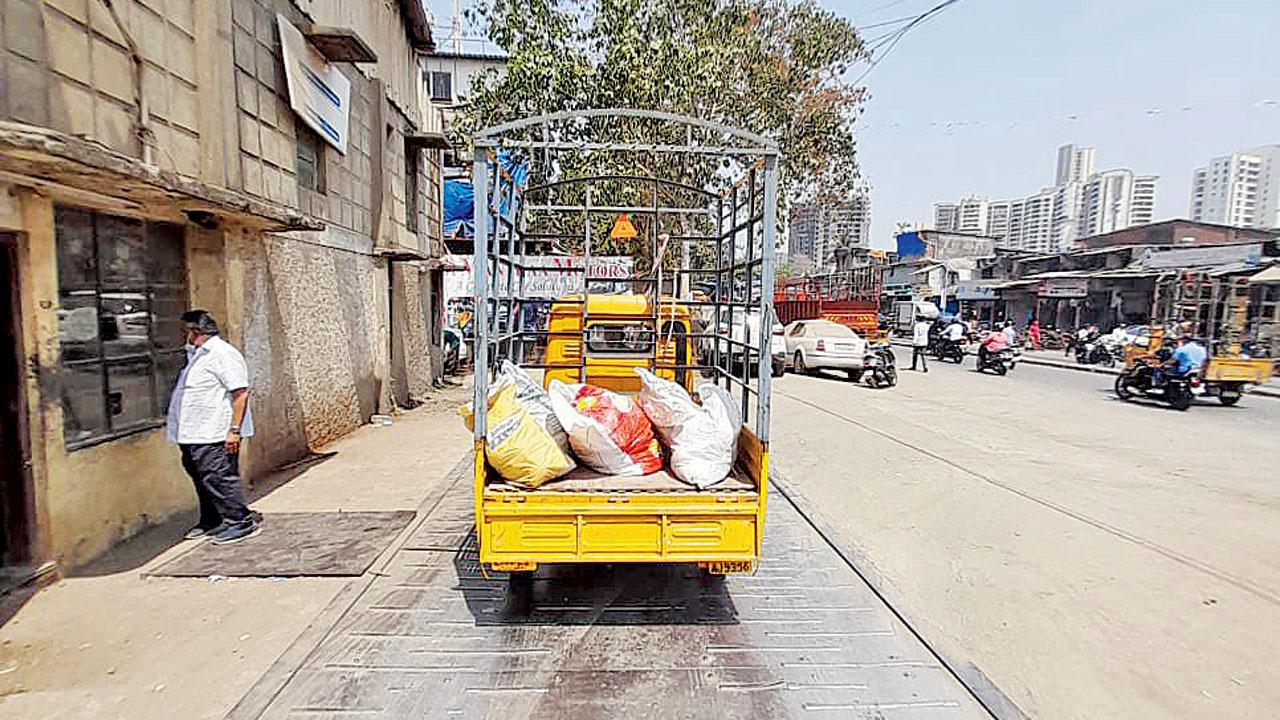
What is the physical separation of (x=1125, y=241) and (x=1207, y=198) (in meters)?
26.0

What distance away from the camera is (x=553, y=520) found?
3.74 metres

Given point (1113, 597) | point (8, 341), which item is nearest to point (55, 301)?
point (8, 341)

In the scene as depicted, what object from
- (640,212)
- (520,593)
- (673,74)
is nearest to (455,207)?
(673,74)

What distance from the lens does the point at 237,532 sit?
211 inches

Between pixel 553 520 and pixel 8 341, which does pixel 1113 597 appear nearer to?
pixel 553 520

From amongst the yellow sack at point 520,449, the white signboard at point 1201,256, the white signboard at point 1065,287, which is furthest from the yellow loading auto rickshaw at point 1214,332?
the yellow sack at point 520,449

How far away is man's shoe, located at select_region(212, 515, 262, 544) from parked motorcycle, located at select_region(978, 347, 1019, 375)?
18.6 meters

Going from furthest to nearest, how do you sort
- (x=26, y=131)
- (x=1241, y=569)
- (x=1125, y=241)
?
1. (x=1125, y=241)
2. (x=1241, y=569)
3. (x=26, y=131)

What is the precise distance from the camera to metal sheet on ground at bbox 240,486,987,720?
3.27 metres

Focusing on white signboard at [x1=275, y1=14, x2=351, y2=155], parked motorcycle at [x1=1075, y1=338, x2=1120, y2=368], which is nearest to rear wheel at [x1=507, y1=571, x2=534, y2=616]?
white signboard at [x1=275, y1=14, x2=351, y2=155]

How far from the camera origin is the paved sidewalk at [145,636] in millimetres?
3244

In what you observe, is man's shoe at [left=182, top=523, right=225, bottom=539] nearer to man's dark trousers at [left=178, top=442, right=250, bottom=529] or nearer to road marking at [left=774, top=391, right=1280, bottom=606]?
man's dark trousers at [left=178, top=442, right=250, bottom=529]

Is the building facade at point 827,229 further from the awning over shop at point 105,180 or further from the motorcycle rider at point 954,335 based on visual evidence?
the awning over shop at point 105,180

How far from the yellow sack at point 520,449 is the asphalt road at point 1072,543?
2305 millimetres
